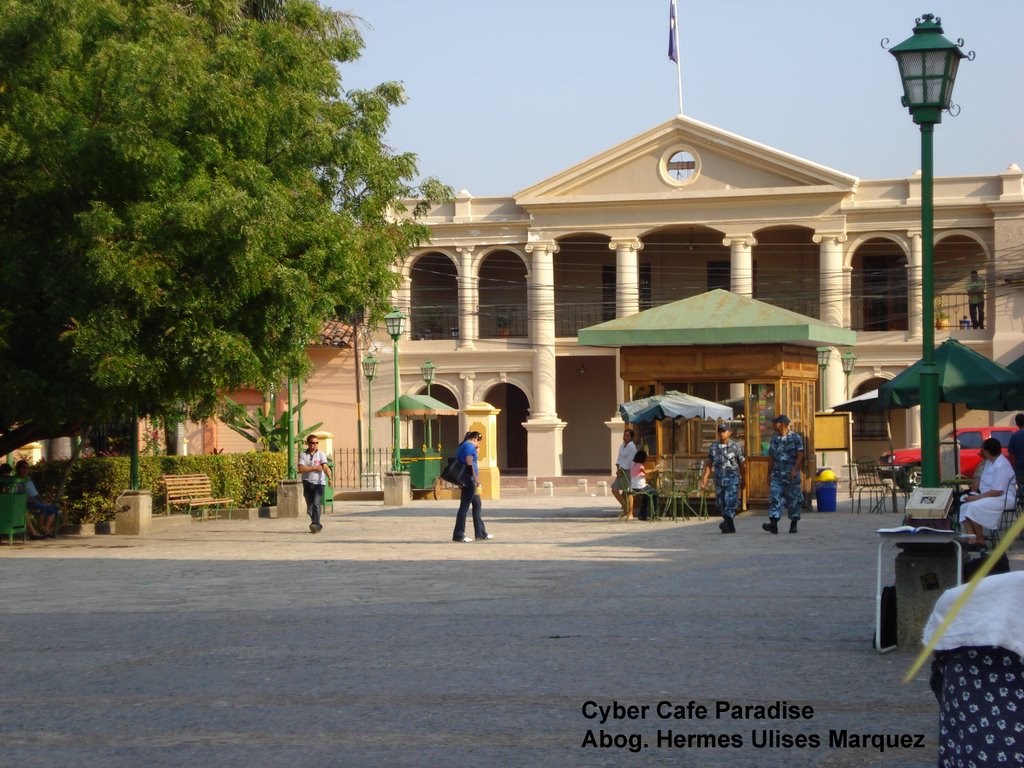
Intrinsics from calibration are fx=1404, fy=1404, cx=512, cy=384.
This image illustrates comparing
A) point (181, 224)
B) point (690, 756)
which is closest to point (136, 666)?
point (690, 756)

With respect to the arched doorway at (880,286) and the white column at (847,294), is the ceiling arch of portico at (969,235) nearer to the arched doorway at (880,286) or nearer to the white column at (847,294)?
the arched doorway at (880,286)

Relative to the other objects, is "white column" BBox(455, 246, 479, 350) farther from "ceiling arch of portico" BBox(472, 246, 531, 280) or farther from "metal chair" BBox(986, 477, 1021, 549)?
"metal chair" BBox(986, 477, 1021, 549)

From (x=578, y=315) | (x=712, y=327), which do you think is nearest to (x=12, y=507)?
(x=712, y=327)

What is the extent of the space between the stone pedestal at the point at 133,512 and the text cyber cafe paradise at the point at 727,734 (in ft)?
53.5

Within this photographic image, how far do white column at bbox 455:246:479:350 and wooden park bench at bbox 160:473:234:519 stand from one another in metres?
23.4

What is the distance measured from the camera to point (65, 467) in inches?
919

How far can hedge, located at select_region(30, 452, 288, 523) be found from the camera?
939 inches

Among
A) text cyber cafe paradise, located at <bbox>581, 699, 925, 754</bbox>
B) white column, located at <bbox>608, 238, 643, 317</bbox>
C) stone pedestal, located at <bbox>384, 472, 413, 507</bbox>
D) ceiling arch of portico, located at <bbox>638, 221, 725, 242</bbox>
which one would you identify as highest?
ceiling arch of portico, located at <bbox>638, 221, 725, 242</bbox>

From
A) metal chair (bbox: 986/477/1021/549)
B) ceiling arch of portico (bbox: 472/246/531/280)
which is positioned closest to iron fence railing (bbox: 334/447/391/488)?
ceiling arch of portico (bbox: 472/246/531/280)

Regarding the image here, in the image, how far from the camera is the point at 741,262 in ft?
155

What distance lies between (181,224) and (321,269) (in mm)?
3402

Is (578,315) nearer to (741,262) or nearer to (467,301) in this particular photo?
(467,301)

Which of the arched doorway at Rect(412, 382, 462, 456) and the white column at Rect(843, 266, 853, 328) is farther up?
the white column at Rect(843, 266, 853, 328)

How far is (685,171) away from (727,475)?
28260 mm
